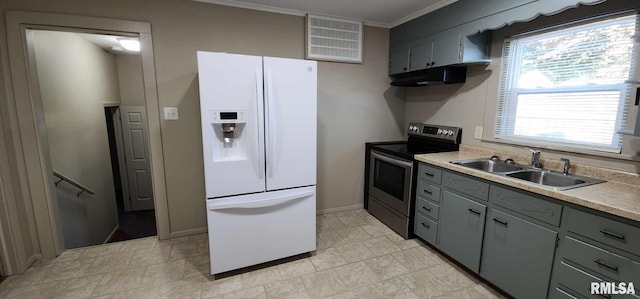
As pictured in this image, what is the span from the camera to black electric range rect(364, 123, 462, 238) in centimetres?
267

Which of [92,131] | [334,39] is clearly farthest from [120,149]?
[334,39]

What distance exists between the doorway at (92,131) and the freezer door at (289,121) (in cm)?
147

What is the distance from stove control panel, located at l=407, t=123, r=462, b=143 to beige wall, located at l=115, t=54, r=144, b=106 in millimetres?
4357

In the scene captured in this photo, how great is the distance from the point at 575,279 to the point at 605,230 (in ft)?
1.09

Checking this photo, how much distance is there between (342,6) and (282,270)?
100 inches

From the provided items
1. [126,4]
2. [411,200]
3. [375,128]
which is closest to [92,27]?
[126,4]

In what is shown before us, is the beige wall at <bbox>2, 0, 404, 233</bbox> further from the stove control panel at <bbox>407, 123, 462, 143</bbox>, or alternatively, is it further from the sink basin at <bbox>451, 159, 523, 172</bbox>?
the sink basin at <bbox>451, 159, 523, 172</bbox>

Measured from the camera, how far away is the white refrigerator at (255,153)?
6.31 feet

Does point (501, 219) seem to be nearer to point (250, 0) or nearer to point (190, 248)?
point (190, 248)

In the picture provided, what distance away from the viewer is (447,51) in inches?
99.1

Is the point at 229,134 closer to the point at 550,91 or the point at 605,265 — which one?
the point at 605,265

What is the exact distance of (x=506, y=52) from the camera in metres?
2.35

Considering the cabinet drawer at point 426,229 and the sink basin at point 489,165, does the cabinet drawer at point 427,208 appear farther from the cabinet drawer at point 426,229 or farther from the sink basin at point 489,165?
the sink basin at point 489,165

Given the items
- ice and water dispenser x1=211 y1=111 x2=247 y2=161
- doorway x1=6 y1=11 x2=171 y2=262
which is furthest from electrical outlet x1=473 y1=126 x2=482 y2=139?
doorway x1=6 y1=11 x2=171 y2=262
